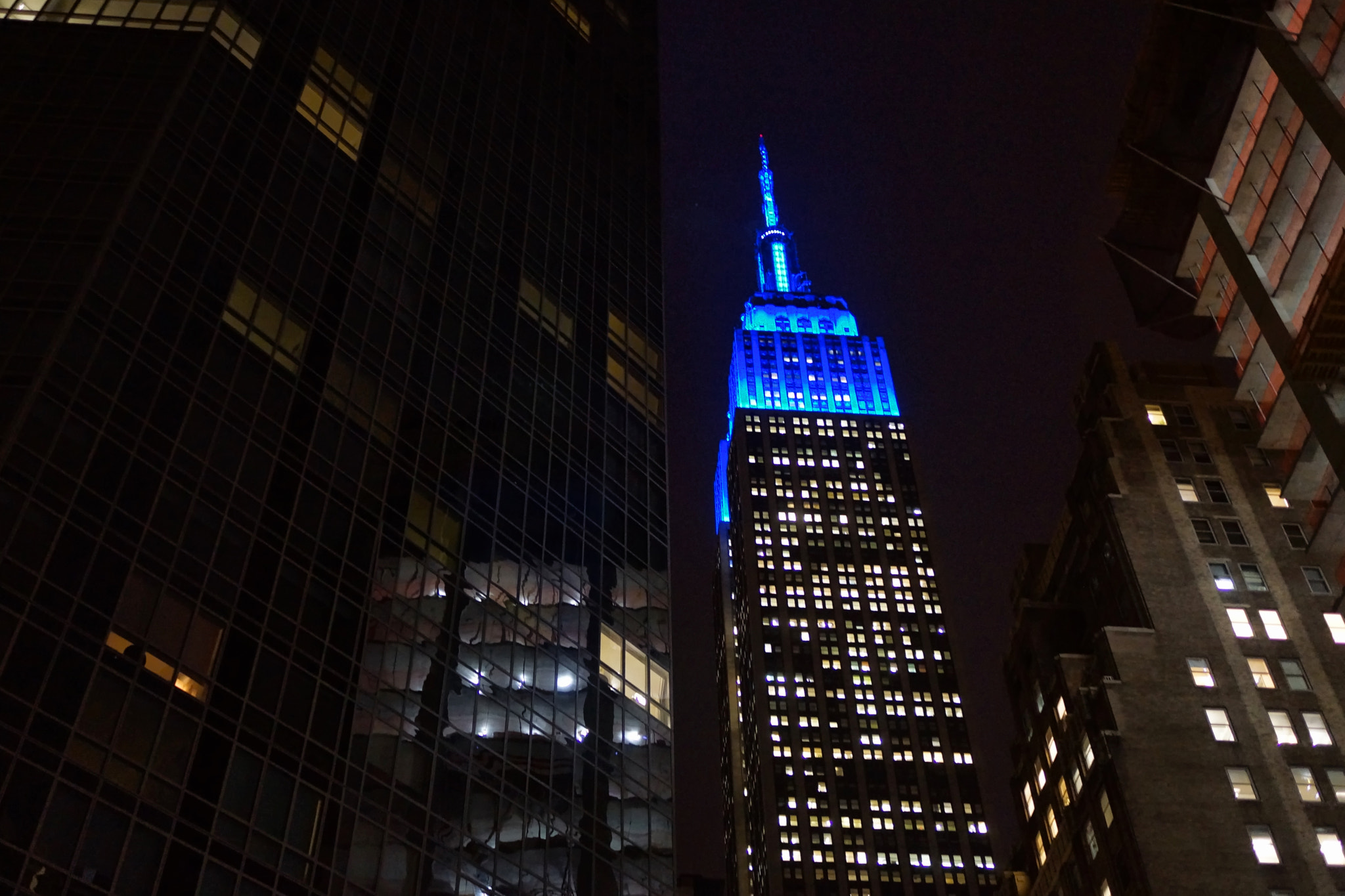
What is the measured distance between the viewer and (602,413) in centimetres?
6047

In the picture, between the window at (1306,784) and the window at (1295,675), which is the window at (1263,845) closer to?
the window at (1306,784)

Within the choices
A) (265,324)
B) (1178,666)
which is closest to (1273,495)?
(1178,666)

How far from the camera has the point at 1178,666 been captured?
253 ft

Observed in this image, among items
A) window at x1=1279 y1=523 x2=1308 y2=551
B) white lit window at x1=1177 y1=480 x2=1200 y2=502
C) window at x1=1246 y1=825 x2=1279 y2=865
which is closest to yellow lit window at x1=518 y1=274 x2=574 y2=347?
window at x1=1246 y1=825 x2=1279 y2=865

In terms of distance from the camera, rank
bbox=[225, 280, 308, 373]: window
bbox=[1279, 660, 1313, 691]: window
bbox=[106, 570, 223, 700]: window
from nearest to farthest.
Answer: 1. bbox=[106, 570, 223, 700]: window
2. bbox=[225, 280, 308, 373]: window
3. bbox=[1279, 660, 1313, 691]: window

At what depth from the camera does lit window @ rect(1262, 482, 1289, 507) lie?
84812 millimetres

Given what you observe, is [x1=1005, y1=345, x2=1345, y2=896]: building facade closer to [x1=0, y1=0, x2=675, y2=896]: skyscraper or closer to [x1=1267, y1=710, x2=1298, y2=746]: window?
[x1=1267, y1=710, x2=1298, y2=746]: window

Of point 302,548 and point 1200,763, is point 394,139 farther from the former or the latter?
point 1200,763

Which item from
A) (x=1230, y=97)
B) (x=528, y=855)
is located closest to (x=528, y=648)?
(x=528, y=855)

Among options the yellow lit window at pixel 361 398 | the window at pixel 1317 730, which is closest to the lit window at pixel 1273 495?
the window at pixel 1317 730

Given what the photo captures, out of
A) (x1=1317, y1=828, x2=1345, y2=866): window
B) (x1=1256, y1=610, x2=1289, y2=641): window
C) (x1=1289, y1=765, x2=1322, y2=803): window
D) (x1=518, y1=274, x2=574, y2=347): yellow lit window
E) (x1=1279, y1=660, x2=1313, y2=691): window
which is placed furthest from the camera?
(x1=1256, y1=610, x2=1289, y2=641): window

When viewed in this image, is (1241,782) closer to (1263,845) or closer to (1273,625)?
(1263,845)

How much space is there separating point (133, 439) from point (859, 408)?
6662 inches

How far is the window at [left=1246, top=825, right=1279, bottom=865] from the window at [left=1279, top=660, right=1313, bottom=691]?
10.8 m
